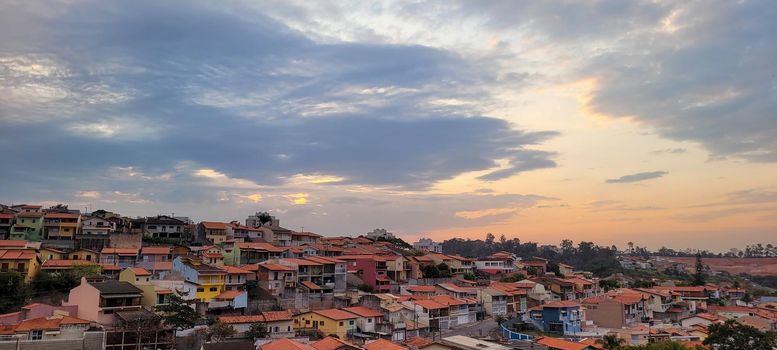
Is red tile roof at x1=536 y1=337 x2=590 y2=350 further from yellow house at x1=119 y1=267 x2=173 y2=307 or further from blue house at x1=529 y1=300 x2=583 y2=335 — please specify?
yellow house at x1=119 y1=267 x2=173 y2=307

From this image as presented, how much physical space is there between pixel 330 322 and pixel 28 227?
116 feet

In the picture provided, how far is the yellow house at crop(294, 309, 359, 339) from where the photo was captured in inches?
1610

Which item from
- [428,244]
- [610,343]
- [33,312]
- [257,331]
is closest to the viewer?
[33,312]

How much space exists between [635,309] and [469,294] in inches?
649

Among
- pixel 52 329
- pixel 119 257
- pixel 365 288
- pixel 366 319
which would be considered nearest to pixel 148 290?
pixel 52 329

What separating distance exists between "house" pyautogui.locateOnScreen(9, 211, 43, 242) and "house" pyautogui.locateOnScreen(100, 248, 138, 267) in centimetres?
976

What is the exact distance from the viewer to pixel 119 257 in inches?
1998

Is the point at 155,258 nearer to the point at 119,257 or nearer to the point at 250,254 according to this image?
the point at 119,257

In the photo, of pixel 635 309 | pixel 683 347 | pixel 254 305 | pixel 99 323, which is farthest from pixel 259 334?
pixel 635 309

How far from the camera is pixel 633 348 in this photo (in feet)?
104

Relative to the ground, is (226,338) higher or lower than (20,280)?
lower

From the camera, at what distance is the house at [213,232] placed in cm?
6694

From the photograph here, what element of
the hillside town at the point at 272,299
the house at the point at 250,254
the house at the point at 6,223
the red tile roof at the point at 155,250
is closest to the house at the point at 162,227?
the hillside town at the point at 272,299

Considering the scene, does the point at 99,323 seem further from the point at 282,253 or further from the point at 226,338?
the point at 282,253
